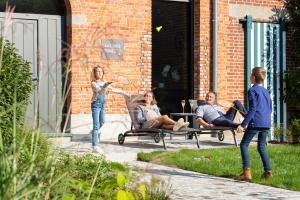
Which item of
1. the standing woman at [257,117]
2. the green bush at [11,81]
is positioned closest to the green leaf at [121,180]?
the green bush at [11,81]

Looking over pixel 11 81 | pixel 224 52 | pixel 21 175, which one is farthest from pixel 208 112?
pixel 21 175

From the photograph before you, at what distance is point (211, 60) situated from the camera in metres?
15.3

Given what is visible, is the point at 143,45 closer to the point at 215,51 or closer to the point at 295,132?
the point at 215,51

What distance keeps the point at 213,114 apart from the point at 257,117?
4.39 meters

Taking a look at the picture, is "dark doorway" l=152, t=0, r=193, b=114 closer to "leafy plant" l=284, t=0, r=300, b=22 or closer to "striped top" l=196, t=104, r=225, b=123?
"striped top" l=196, t=104, r=225, b=123

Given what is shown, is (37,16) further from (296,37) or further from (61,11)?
(296,37)

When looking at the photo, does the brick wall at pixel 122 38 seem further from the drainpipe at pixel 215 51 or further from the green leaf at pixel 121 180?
the green leaf at pixel 121 180

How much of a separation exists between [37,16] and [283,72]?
20.0 feet

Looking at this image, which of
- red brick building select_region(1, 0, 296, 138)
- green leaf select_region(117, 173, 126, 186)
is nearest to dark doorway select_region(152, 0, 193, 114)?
red brick building select_region(1, 0, 296, 138)

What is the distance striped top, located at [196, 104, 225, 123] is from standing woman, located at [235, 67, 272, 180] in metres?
4.12

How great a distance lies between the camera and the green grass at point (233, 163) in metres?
8.33

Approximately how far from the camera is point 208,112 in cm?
1280

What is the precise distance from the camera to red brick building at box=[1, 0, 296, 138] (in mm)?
13625

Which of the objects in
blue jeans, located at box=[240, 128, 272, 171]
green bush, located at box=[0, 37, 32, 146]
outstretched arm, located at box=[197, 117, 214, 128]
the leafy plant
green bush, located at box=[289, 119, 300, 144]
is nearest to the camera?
green bush, located at box=[0, 37, 32, 146]
